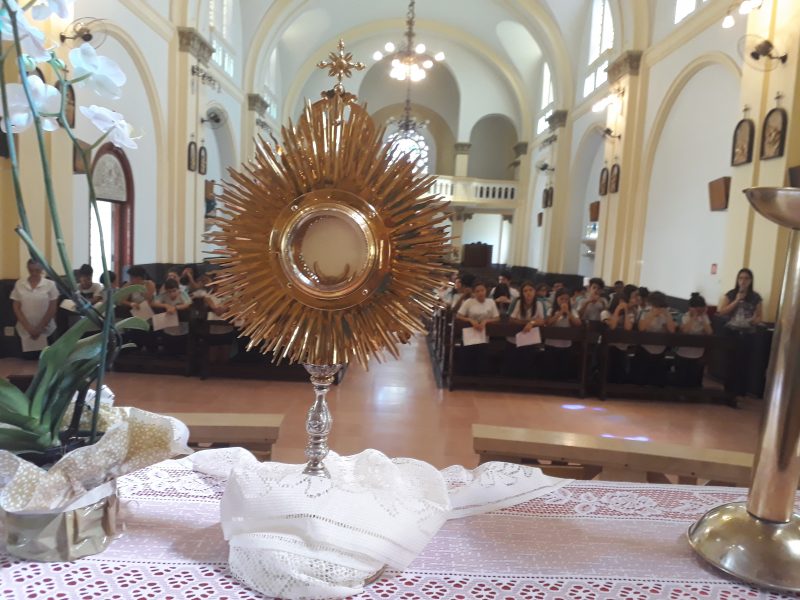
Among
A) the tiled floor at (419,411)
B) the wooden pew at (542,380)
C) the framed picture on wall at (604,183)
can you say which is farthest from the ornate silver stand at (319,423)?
the framed picture on wall at (604,183)

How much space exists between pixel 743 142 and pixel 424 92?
18.2m

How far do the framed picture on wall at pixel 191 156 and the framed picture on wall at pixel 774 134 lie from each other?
33.6 feet

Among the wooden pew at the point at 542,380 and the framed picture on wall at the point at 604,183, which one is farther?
the framed picture on wall at the point at 604,183

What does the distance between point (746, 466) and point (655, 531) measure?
747 millimetres

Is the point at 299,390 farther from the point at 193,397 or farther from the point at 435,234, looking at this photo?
the point at 435,234

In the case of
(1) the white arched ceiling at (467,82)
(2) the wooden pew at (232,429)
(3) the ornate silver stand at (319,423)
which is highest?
(1) the white arched ceiling at (467,82)

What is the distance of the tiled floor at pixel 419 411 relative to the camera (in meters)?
4.96

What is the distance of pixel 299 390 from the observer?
660cm

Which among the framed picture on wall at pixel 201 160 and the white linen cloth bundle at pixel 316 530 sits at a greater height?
the framed picture on wall at pixel 201 160

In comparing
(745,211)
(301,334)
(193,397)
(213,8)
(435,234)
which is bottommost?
(193,397)

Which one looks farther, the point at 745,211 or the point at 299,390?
the point at 745,211

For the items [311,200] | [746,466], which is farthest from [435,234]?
[746,466]

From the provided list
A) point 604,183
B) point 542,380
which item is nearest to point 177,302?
point 542,380

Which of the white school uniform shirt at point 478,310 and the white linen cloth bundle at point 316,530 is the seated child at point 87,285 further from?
the white linen cloth bundle at point 316,530
